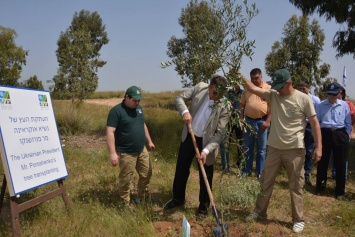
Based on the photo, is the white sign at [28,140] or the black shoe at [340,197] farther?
the black shoe at [340,197]

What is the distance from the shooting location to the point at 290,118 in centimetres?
411

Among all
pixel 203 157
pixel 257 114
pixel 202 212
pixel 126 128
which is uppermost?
pixel 126 128

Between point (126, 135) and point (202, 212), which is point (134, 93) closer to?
point (126, 135)

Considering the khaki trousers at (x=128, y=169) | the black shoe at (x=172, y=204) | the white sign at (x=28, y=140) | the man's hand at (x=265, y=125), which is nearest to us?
the white sign at (x=28, y=140)

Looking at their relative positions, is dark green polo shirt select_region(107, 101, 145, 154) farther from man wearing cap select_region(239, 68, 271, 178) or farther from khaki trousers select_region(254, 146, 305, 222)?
man wearing cap select_region(239, 68, 271, 178)

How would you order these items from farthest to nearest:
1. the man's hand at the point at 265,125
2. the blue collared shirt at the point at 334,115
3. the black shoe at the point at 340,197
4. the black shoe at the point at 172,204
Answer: the man's hand at the point at 265,125
the blue collared shirt at the point at 334,115
the black shoe at the point at 340,197
the black shoe at the point at 172,204

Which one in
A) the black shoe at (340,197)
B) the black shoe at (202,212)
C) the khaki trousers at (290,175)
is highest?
the khaki trousers at (290,175)

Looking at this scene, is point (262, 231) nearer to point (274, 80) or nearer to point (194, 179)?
point (274, 80)

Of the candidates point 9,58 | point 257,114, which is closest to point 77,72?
point 257,114

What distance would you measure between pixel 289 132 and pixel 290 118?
0.56ft

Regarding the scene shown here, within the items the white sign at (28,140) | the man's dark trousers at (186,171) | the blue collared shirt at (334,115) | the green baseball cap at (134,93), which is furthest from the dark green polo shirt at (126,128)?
the blue collared shirt at (334,115)

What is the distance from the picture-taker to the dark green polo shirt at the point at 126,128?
444 cm

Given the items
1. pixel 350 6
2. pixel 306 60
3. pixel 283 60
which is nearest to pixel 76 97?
pixel 283 60

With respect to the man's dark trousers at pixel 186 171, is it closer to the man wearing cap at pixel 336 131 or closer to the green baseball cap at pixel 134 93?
the green baseball cap at pixel 134 93
